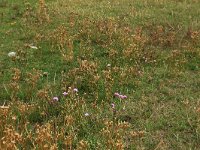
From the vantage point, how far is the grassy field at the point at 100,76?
27.8 feet

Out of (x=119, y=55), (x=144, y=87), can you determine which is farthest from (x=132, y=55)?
(x=144, y=87)

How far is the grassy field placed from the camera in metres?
8.46

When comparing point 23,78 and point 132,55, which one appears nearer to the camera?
point 23,78

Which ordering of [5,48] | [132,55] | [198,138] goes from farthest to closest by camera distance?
1. [5,48]
2. [132,55]
3. [198,138]

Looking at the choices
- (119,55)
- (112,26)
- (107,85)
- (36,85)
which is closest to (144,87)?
(107,85)

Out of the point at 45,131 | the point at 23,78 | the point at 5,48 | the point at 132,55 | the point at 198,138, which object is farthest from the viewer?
the point at 5,48

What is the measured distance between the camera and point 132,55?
40.4 ft

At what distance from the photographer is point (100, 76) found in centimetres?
1110

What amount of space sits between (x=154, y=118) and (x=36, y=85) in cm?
321

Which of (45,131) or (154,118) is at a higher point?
(45,131)

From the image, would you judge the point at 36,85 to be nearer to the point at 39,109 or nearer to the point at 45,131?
the point at 39,109

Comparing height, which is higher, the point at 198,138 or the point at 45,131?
the point at 45,131

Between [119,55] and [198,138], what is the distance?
4600 millimetres

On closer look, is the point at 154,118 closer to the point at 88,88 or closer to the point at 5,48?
the point at 88,88
